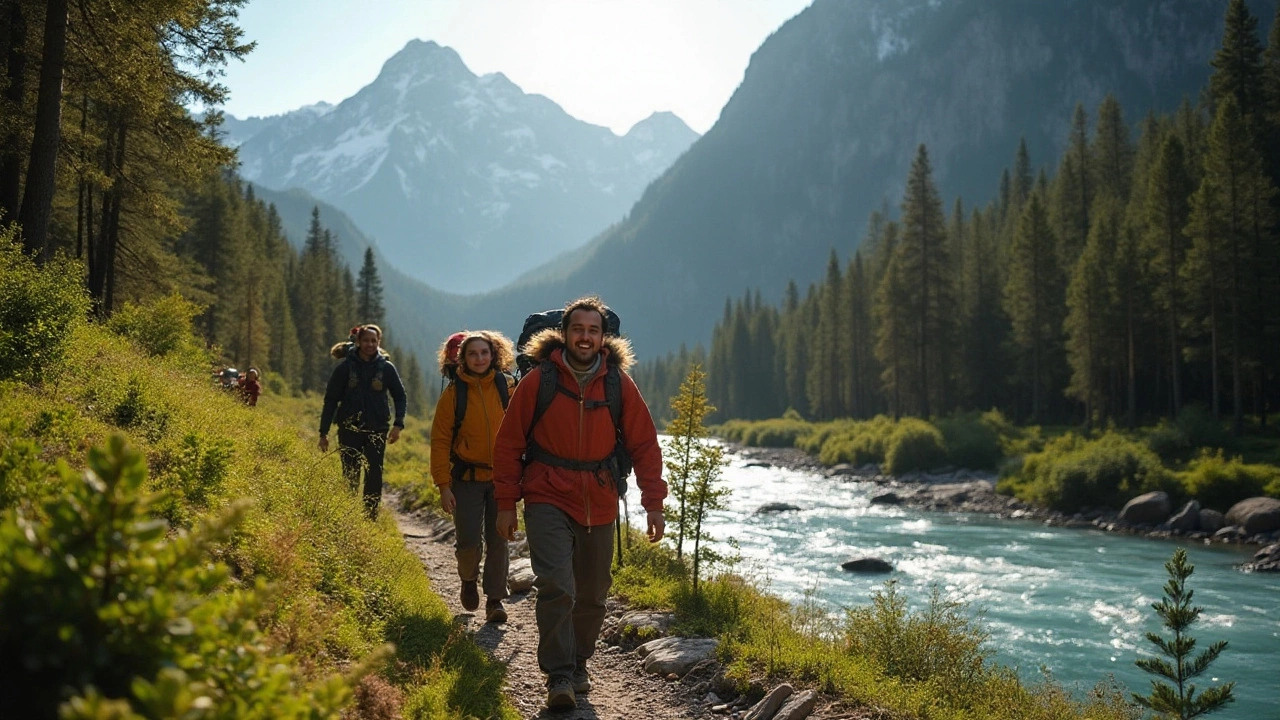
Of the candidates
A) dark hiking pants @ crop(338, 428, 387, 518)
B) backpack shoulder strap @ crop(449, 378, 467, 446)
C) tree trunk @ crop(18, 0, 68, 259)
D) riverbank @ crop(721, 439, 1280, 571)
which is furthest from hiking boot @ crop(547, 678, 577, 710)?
riverbank @ crop(721, 439, 1280, 571)

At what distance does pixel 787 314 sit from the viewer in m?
105

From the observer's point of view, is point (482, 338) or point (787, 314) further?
point (787, 314)

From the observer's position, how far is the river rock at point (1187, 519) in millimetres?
24031

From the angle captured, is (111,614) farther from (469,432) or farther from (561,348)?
(469,432)

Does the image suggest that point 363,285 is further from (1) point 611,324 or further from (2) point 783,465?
(1) point 611,324

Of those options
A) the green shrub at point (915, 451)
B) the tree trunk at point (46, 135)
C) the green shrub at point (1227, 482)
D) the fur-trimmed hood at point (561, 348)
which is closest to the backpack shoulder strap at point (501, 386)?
the fur-trimmed hood at point (561, 348)

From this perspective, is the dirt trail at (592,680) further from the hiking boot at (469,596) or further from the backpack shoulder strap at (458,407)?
the backpack shoulder strap at (458,407)

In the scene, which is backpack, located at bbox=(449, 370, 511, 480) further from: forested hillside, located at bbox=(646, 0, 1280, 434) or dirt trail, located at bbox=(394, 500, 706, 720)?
forested hillside, located at bbox=(646, 0, 1280, 434)

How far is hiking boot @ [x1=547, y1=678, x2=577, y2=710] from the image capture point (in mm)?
5504

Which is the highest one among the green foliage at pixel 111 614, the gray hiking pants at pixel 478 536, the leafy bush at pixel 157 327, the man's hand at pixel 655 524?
the leafy bush at pixel 157 327

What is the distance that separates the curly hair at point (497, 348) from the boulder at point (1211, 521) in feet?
82.3

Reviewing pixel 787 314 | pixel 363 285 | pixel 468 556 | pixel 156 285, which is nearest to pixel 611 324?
pixel 468 556

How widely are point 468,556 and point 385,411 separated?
118 inches

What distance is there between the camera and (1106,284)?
42344mm
